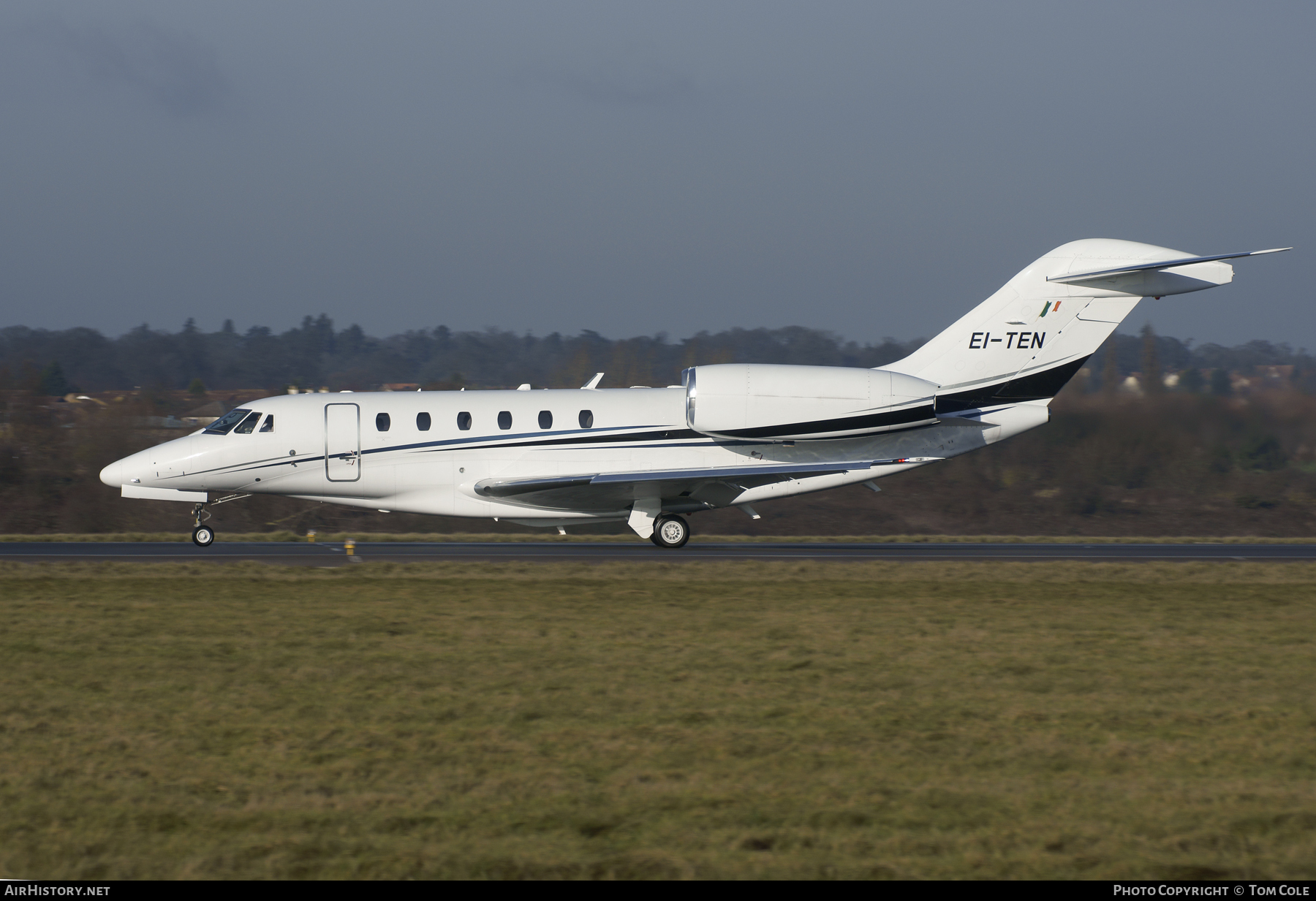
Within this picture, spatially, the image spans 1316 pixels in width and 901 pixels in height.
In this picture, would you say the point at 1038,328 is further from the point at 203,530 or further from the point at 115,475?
the point at 115,475

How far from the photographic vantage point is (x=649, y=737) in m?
7.95

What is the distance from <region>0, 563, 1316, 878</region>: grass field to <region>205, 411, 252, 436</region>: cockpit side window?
25.8 ft

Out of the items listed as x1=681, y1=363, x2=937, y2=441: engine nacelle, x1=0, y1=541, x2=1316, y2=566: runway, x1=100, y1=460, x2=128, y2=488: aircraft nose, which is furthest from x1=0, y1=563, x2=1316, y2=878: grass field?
x1=100, y1=460, x2=128, y2=488: aircraft nose

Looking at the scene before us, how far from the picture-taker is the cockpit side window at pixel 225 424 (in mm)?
22000

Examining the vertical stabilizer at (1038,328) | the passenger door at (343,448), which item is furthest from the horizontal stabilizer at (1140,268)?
the passenger door at (343,448)

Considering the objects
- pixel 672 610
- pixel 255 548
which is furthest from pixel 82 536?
pixel 672 610

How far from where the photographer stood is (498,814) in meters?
6.35

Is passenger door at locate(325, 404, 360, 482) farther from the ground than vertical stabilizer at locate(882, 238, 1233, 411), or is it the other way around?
vertical stabilizer at locate(882, 238, 1233, 411)

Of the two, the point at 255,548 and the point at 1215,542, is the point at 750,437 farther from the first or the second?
the point at 1215,542

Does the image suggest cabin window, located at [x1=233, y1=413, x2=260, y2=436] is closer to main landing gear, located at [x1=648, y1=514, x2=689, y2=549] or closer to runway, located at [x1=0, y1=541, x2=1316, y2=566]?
runway, located at [x1=0, y1=541, x2=1316, y2=566]

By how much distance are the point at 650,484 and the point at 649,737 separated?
13.4 meters

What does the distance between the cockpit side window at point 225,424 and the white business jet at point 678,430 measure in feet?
0.10

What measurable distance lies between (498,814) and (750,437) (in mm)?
15437

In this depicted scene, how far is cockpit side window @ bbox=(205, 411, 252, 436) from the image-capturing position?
72.2 feet
